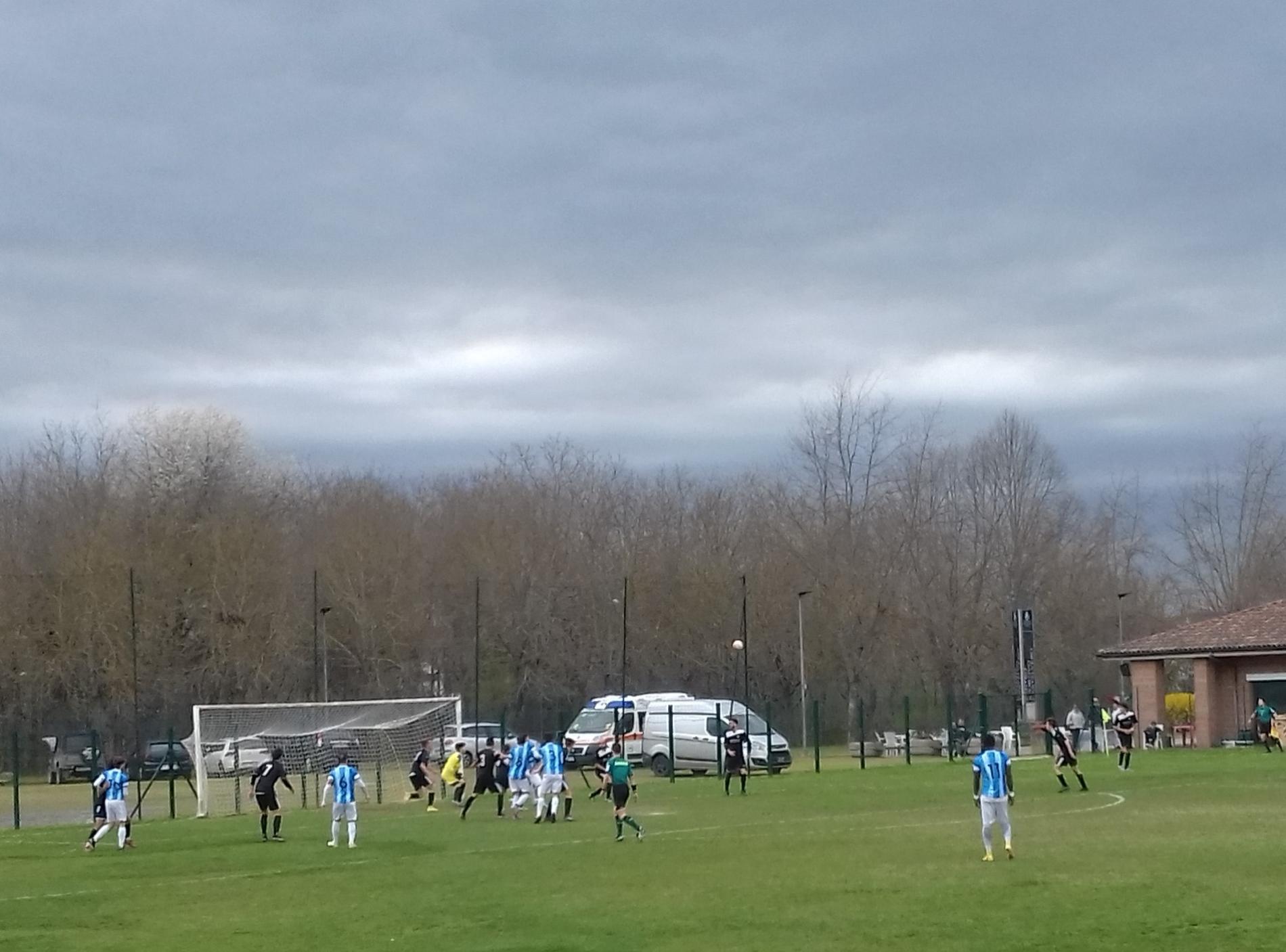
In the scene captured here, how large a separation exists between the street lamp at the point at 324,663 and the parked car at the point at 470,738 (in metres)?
11.3

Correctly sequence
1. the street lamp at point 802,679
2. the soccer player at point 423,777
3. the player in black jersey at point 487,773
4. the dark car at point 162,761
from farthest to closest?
1. the street lamp at point 802,679
2. the dark car at point 162,761
3. the soccer player at point 423,777
4. the player in black jersey at point 487,773

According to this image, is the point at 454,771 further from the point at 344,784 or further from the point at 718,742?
the point at 344,784

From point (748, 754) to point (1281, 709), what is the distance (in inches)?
752

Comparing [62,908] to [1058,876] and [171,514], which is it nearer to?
[1058,876]

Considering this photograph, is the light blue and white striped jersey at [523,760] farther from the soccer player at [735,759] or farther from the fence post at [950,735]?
the fence post at [950,735]

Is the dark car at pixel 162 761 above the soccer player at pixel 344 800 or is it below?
below

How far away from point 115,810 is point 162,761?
1698 cm

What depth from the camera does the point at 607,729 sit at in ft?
163

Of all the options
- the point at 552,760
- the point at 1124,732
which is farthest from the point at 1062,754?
the point at 552,760

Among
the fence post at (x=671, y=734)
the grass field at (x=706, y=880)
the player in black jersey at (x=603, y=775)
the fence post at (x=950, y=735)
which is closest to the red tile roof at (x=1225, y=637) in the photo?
the fence post at (x=950, y=735)

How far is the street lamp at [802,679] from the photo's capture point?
64500mm

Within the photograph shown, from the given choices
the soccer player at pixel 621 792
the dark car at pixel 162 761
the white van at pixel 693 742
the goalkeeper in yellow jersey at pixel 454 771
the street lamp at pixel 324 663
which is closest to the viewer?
the soccer player at pixel 621 792

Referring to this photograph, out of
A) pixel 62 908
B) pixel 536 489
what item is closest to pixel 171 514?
pixel 536 489

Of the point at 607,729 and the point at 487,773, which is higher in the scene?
the point at 607,729
